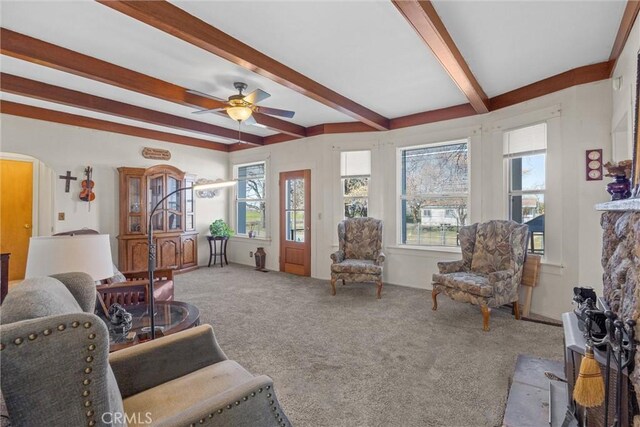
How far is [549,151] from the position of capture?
11.5 feet

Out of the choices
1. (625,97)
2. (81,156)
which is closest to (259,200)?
(81,156)

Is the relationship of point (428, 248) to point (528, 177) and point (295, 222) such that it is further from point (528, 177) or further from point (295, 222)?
point (295, 222)

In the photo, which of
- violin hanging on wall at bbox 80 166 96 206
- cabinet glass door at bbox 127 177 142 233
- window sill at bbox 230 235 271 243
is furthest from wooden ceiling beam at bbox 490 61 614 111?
violin hanging on wall at bbox 80 166 96 206

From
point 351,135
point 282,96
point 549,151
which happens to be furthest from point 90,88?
point 549,151

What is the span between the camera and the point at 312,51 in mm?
2889

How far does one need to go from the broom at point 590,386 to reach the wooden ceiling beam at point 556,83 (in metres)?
3.18

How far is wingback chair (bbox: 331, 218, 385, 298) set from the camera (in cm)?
435

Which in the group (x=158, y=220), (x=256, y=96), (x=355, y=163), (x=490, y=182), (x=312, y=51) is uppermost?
(x=312, y=51)

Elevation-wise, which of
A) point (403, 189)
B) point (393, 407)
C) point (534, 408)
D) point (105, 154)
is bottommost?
point (393, 407)

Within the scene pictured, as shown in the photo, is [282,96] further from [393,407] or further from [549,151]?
[393,407]

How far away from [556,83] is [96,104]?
5.60m

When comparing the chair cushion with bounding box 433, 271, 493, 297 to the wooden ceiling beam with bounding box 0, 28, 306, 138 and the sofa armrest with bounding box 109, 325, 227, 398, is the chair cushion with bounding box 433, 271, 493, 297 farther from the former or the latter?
the wooden ceiling beam with bounding box 0, 28, 306, 138

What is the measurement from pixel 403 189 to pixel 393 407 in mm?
3556

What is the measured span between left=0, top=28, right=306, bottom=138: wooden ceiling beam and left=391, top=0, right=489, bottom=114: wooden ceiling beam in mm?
2798
